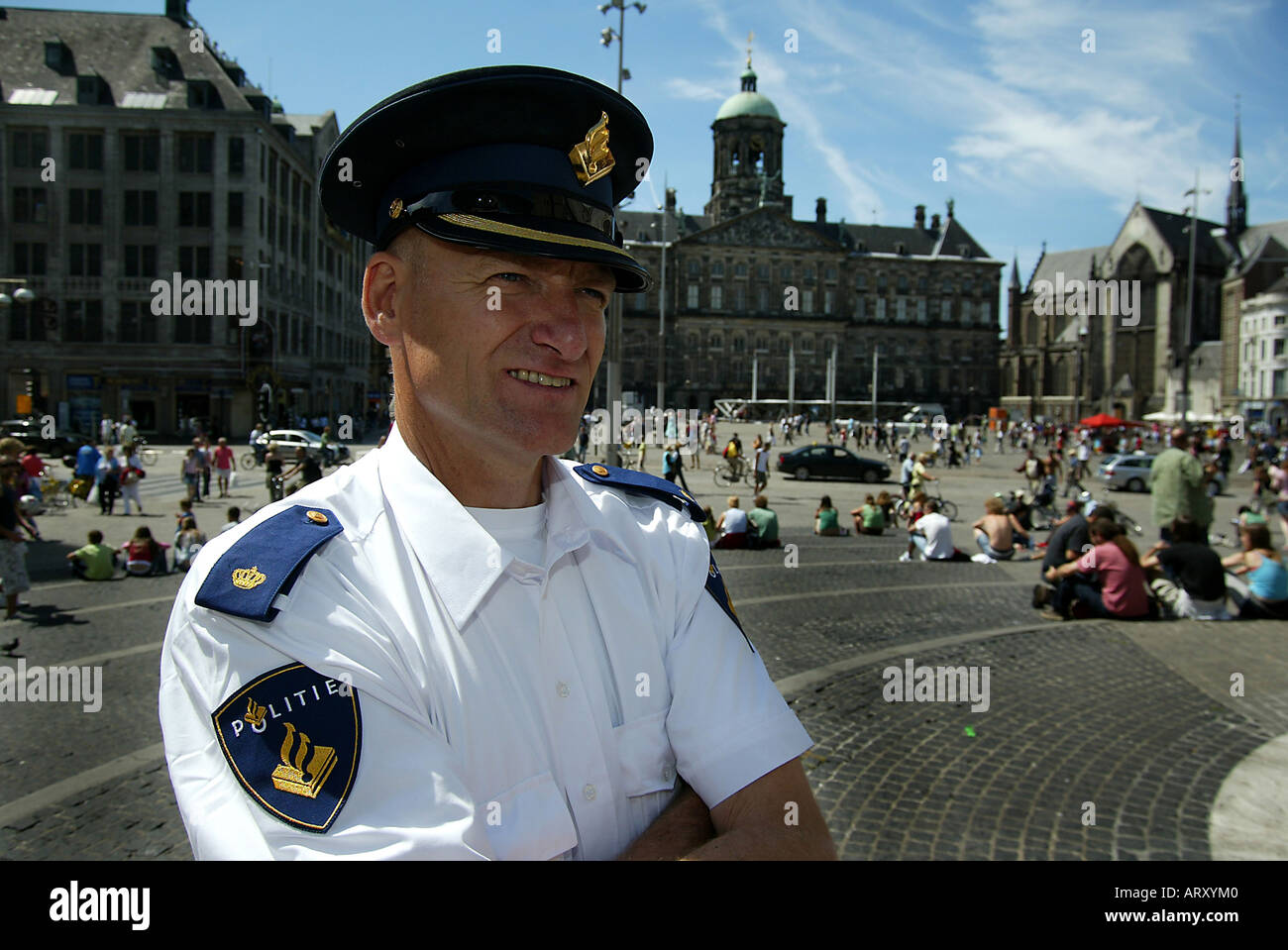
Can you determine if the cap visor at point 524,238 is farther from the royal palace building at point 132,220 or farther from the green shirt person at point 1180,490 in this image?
the royal palace building at point 132,220

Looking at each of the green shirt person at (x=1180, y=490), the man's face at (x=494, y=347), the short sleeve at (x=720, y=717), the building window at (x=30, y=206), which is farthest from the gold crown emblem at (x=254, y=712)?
the building window at (x=30, y=206)

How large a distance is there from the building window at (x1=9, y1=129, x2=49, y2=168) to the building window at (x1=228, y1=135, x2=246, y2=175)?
7186 millimetres

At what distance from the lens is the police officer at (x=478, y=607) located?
3.60 feet

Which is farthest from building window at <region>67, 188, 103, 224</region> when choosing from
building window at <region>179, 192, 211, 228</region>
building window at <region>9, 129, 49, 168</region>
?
building window at <region>179, 192, 211, 228</region>

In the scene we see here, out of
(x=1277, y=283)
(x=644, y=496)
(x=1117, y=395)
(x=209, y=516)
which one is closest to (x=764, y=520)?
(x=209, y=516)

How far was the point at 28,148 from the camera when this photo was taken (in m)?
38.9

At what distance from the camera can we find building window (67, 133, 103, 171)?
38.8 metres

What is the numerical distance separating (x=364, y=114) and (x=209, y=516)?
1752 cm

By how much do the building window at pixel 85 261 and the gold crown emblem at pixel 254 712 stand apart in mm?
45328

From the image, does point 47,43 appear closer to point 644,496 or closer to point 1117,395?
point 644,496

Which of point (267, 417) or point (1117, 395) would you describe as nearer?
point (267, 417)

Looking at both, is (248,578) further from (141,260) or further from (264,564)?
(141,260)
